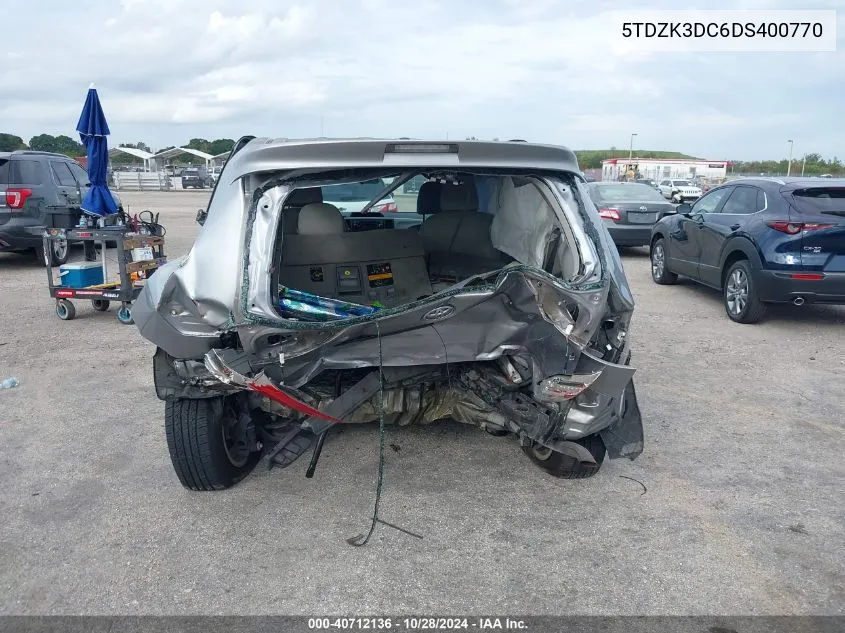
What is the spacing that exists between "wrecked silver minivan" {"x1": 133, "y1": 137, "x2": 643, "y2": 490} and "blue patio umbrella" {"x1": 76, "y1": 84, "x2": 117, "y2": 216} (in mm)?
5210

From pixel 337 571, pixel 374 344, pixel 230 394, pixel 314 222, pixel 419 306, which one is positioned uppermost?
pixel 314 222

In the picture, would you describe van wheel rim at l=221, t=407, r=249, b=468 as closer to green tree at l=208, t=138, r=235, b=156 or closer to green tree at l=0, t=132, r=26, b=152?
green tree at l=0, t=132, r=26, b=152

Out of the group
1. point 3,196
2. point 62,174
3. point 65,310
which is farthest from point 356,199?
point 62,174

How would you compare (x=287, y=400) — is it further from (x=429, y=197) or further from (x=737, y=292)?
(x=737, y=292)

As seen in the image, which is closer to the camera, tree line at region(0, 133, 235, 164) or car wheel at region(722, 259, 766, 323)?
car wheel at region(722, 259, 766, 323)

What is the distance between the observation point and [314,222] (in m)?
4.39

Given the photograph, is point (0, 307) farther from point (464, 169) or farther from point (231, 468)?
point (464, 169)

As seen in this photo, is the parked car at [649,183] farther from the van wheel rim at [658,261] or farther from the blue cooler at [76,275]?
the blue cooler at [76,275]

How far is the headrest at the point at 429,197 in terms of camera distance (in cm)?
568

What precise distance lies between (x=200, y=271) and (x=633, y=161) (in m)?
61.7

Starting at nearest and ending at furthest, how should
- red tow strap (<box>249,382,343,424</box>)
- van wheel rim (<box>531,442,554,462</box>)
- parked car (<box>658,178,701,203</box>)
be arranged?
red tow strap (<box>249,382,343,424</box>) < van wheel rim (<box>531,442,554,462</box>) < parked car (<box>658,178,701,203</box>)

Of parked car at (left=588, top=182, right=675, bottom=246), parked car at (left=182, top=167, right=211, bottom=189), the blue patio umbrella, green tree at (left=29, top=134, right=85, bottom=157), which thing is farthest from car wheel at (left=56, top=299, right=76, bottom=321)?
green tree at (left=29, top=134, right=85, bottom=157)

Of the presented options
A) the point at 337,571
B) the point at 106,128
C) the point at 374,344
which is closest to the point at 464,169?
the point at 374,344

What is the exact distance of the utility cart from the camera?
7.54 m
